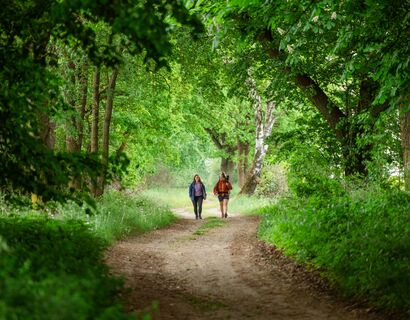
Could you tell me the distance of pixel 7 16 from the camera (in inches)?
244

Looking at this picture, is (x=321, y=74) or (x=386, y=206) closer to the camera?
(x=386, y=206)

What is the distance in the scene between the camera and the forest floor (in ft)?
21.2

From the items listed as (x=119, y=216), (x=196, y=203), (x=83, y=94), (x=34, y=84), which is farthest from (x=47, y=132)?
(x=196, y=203)

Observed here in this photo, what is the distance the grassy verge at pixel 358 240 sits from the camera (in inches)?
260

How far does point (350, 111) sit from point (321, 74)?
1627 millimetres

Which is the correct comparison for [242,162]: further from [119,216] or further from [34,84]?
[34,84]

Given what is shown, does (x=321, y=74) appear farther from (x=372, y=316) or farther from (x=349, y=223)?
(x=372, y=316)

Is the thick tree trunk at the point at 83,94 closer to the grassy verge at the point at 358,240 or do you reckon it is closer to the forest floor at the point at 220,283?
the forest floor at the point at 220,283

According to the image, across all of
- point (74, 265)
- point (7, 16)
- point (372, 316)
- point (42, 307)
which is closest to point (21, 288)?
point (42, 307)

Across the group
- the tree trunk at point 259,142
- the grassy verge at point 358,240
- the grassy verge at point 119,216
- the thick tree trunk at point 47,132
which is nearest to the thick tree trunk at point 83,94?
the grassy verge at point 119,216

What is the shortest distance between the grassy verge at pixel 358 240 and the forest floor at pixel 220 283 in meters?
0.28

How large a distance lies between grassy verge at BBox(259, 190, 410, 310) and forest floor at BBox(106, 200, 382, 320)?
0.28 m

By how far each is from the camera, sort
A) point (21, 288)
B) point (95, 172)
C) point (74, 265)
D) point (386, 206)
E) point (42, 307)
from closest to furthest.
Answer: point (42, 307), point (21, 288), point (74, 265), point (95, 172), point (386, 206)

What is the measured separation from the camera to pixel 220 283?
27.1 ft
